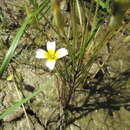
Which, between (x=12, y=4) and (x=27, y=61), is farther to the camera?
(x=12, y=4)

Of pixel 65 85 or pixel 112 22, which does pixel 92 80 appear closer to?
pixel 65 85

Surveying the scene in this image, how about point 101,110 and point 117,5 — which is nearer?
point 117,5

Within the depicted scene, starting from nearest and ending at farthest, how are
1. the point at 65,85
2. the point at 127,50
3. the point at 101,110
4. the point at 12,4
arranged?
1. the point at 65,85
2. the point at 101,110
3. the point at 127,50
4. the point at 12,4

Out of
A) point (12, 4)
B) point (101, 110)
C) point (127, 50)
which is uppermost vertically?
point (12, 4)

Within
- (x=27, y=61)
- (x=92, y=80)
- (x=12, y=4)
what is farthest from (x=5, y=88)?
(x=12, y=4)

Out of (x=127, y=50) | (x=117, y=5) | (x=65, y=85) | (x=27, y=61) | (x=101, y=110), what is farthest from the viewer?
(x=127, y=50)

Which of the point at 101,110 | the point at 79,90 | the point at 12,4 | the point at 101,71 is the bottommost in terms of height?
the point at 101,110

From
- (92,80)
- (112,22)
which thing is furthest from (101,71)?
(112,22)

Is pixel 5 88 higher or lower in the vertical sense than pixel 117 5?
lower

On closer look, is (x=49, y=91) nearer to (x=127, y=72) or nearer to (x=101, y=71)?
(x=101, y=71)
